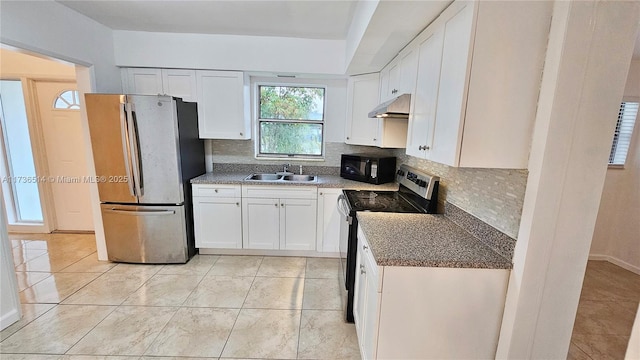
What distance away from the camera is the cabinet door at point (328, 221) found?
302 centimetres

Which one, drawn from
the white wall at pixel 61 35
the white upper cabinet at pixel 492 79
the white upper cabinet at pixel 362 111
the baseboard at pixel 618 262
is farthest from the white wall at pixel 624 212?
the white wall at pixel 61 35

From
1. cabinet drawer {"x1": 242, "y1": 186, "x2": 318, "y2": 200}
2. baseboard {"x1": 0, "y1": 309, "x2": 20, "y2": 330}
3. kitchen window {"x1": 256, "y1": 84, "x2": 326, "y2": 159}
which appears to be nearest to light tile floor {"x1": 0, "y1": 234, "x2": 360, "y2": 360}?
baseboard {"x1": 0, "y1": 309, "x2": 20, "y2": 330}

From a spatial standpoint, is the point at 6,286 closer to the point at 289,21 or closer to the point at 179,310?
the point at 179,310

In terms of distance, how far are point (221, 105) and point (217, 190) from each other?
1.02 metres

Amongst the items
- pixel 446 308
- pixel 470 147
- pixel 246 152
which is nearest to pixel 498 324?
pixel 446 308

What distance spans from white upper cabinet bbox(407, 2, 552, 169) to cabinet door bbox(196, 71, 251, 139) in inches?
94.4

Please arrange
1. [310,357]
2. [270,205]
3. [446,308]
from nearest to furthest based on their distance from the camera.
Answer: [446,308]
[310,357]
[270,205]

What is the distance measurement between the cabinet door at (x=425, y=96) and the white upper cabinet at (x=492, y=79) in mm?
107

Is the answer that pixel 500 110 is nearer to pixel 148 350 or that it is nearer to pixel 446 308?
pixel 446 308

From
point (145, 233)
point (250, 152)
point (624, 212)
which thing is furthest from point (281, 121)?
point (624, 212)

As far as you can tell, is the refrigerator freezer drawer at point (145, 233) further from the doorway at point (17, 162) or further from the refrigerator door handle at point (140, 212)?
the doorway at point (17, 162)

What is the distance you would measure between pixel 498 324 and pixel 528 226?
21.3 inches

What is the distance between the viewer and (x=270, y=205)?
3.06 m

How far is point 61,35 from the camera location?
2418 mm
